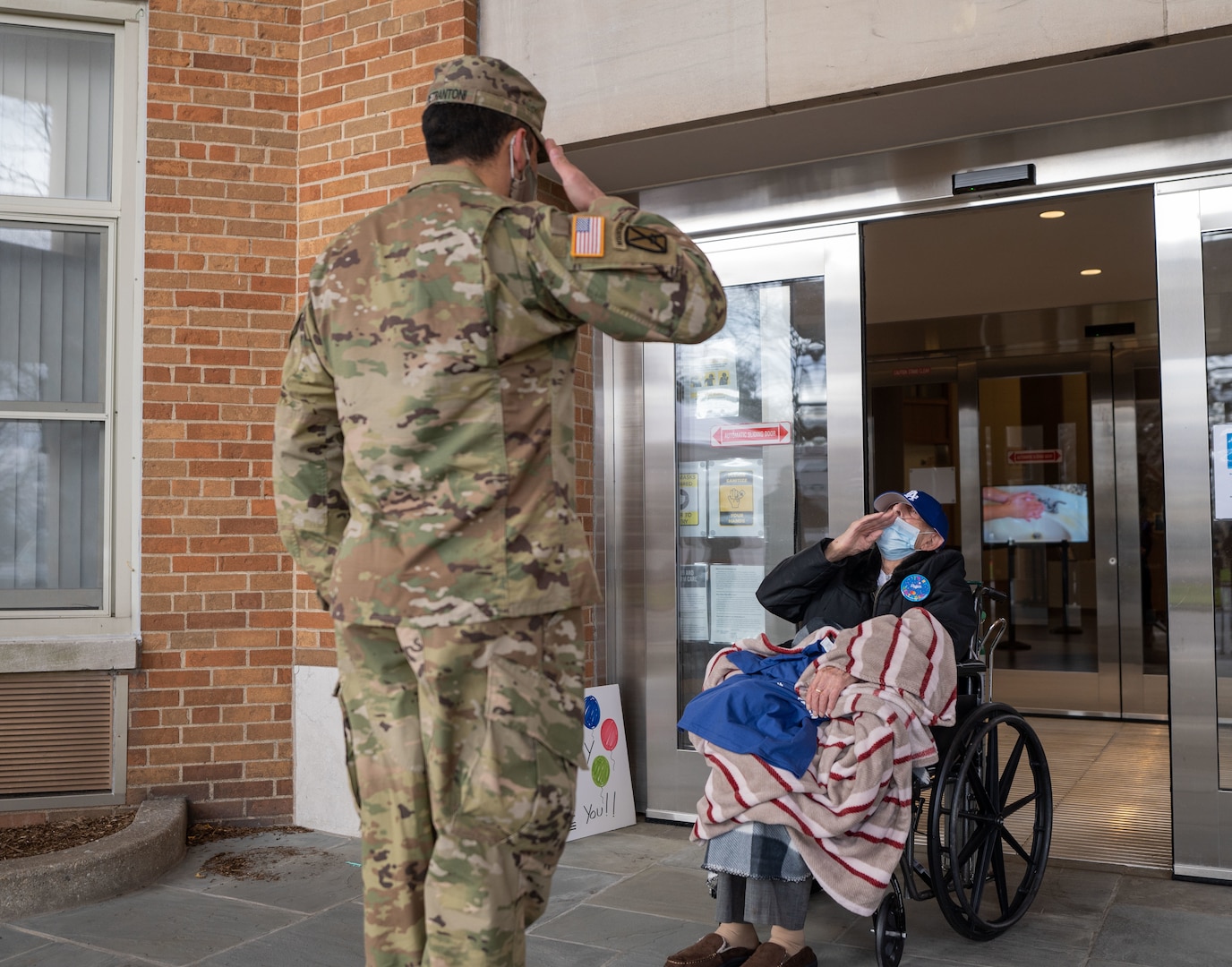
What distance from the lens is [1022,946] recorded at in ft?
10.5

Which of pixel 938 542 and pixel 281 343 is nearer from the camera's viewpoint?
pixel 938 542

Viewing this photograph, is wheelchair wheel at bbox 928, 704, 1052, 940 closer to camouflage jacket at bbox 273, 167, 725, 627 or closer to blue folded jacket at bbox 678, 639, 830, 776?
blue folded jacket at bbox 678, 639, 830, 776

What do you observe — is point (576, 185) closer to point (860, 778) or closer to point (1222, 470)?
point (860, 778)

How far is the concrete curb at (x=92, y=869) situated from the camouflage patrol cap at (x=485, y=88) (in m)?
2.87

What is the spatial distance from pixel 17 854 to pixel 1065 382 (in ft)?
22.3

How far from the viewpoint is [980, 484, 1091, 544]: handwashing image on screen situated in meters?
7.71

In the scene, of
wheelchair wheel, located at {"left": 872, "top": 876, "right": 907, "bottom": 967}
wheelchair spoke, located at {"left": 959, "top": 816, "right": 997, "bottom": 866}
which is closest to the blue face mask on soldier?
wheelchair spoke, located at {"left": 959, "top": 816, "right": 997, "bottom": 866}

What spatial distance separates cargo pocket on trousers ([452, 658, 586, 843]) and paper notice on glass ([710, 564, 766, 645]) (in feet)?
9.21

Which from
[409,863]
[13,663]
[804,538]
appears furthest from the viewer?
[804,538]

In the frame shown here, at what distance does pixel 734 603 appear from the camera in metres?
4.60

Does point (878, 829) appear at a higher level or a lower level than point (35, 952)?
higher

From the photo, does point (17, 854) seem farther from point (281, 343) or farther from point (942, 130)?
point (942, 130)

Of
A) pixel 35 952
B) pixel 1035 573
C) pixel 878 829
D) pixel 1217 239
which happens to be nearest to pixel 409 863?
pixel 878 829

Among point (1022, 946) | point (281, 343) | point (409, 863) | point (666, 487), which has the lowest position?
point (1022, 946)
